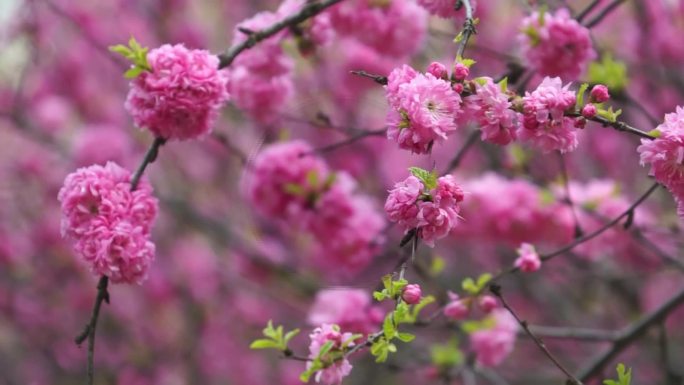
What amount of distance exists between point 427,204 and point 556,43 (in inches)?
22.0

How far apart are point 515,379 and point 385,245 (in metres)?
1.04

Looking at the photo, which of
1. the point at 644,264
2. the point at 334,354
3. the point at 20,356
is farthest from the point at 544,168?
the point at 20,356

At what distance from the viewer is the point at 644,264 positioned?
226 centimetres

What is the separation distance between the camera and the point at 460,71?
88 centimetres

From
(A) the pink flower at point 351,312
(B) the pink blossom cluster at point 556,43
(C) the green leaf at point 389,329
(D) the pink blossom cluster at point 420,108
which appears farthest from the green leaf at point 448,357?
(D) the pink blossom cluster at point 420,108

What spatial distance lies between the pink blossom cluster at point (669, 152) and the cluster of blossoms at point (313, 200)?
2.44ft

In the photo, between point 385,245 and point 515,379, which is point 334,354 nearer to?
point 385,245

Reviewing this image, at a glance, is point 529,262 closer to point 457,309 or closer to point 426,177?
point 457,309

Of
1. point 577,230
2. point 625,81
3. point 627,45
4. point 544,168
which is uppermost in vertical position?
point 627,45

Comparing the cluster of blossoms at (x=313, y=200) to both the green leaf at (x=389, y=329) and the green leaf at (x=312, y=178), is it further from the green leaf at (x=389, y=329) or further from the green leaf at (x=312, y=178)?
the green leaf at (x=389, y=329)

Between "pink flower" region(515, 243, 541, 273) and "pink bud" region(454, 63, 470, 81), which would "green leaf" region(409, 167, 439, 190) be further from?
"pink flower" region(515, 243, 541, 273)

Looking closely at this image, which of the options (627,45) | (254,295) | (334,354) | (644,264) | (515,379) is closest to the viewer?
(334,354)

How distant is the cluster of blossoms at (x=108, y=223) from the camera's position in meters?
1.06

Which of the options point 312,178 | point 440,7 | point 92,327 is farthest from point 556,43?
point 92,327
